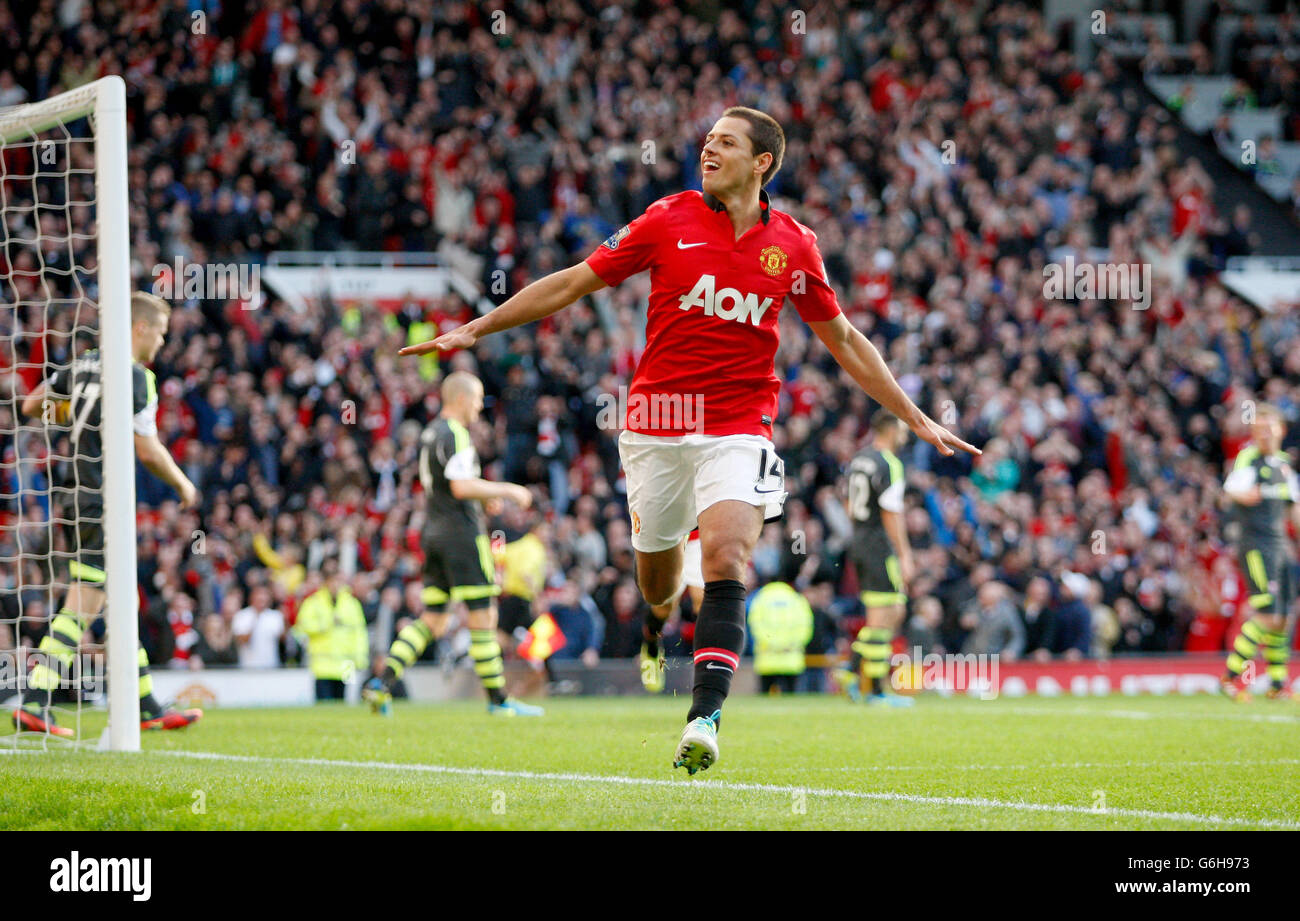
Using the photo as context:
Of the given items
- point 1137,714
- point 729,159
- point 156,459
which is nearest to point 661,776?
point 729,159

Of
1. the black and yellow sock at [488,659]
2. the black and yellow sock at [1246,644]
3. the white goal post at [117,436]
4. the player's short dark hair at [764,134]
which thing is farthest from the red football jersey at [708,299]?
the black and yellow sock at [1246,644]

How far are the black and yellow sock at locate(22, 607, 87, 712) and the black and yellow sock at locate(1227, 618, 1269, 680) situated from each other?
33.7 ft

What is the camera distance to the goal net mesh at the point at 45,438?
29.0ft

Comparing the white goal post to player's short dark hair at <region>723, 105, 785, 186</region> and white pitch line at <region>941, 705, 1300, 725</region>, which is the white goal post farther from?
white pitch line at <region>941, 705, 1300, 725</region>

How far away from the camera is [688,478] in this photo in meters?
6.72

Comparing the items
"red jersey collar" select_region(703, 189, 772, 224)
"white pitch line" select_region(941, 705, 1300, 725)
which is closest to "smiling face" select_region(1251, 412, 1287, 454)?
"white pitch line" select_region(941, 705, 1300, 725)

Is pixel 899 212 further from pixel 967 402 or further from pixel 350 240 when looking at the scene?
pixel 350 240

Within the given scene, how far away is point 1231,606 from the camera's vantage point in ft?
62.4

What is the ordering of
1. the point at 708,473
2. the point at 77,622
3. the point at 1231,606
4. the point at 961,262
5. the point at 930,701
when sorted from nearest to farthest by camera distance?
the point at 708,473
the point at 77,622
the point at 930,701
the point at 1231,606
the point at 961,262

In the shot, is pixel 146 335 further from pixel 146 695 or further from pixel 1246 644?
pixel 1246 644

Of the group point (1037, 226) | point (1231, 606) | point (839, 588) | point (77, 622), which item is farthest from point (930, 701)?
point (1037, 226)

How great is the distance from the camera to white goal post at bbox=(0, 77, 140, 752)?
8055 mm

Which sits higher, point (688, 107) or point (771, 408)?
point (688, 107)
